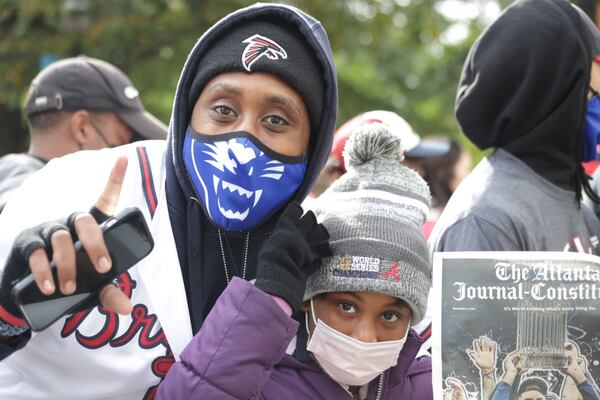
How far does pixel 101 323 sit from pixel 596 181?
2.88 meters

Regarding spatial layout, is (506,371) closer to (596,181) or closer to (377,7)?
(596,181)

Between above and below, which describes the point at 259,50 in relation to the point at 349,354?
above

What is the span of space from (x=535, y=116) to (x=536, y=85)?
113 mm

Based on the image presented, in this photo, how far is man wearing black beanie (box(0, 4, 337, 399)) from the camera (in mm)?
2668

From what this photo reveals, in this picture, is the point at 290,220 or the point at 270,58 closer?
the point at 290,220

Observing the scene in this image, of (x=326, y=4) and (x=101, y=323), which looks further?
(x=326, y=4)

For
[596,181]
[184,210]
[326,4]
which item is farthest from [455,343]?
[326,4]

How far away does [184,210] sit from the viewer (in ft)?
9.74

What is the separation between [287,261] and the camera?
8.52 ft

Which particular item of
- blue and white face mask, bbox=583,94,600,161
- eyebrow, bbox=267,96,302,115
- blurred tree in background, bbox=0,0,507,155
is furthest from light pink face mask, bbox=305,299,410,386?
blurred tree in background, bbox=0,0,507,155

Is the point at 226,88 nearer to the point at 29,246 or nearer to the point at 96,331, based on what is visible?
the point at 96,331

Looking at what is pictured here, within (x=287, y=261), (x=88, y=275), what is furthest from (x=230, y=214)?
(x=88, y=275)

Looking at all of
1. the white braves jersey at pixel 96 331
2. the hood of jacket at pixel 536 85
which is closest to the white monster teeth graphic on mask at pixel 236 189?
the white braves jersey at pixel 96 331

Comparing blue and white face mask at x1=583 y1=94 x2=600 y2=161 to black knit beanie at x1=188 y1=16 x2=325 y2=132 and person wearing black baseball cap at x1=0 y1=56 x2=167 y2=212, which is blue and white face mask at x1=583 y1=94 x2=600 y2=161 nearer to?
black knit beanie at x1=188 y1=16 x2=325 y2=132
